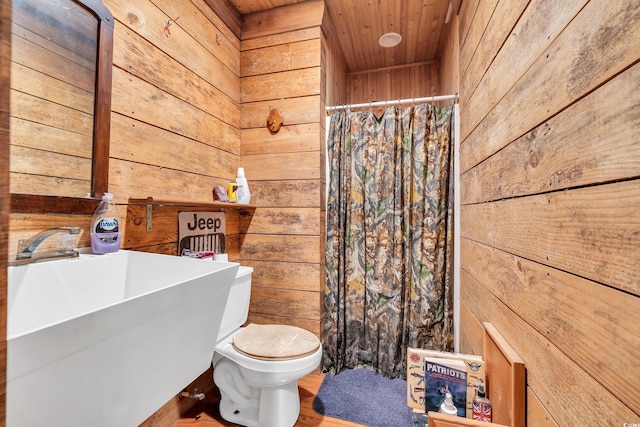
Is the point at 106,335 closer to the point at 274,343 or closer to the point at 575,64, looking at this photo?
the point at 274,343

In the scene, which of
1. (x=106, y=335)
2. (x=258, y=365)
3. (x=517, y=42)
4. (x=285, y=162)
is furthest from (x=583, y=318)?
(x=285, y=162)

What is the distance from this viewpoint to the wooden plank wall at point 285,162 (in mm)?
1823

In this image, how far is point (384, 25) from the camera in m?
2.08

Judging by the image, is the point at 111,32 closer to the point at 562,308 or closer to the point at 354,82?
the point at 562,308

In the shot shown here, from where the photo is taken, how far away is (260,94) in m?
1.93

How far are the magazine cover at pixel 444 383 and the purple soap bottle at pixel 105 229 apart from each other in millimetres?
1260

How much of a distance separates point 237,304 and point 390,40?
229 cm

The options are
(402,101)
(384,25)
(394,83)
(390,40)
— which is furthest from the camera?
(394,83)

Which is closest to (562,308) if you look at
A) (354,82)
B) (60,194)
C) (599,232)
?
(599,232)

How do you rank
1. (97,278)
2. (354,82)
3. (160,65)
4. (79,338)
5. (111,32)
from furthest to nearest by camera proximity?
(354,82)
(160,65)
(111,32)
(97,278)
(79,338)

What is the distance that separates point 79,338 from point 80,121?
862mm

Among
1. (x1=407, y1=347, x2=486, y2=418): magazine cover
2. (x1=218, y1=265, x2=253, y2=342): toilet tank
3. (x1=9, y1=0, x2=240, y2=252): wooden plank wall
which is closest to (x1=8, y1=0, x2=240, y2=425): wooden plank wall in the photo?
(x1=9, y1=0, x2=240, y2=252): wooden plank wall

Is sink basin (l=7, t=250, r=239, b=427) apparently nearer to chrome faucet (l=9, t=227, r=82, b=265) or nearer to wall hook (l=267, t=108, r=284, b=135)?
chrome faucet (l=9, t=227, r=82, b=265)

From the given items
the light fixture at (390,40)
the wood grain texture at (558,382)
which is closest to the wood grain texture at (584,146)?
the wood grain texture at (558,382)
